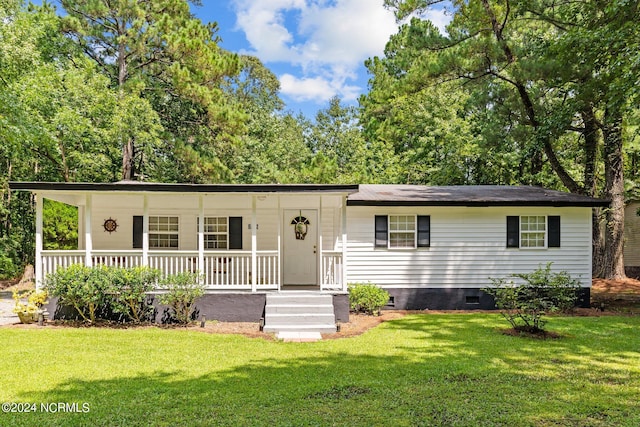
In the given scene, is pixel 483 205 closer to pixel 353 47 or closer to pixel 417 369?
pixel 417 369

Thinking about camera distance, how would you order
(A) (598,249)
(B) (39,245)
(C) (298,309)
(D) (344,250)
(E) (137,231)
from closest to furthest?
1. (B) (39,245)
2. (C) (298,309)
3. (D) (344,250)
4. (E) (137,231)
5. (A) (598,249)

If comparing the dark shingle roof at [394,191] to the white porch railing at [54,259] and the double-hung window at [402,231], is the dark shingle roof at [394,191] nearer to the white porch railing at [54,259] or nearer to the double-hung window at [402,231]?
the double-hung window at [402,231]

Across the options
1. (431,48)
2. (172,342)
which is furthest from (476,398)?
(431,48)

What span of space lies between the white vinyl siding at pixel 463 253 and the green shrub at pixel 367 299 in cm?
78

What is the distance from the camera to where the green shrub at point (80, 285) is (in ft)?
31.1

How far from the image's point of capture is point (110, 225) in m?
12.9

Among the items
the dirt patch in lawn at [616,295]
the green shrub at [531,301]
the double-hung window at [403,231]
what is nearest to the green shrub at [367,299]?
the double-hung window at [403,231]

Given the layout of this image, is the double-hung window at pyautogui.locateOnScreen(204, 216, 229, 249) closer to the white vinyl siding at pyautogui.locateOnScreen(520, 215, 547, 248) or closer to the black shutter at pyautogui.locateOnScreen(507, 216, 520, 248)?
the black shutter at pyautogui.locateOnScreen(507, 216, 520, 248)

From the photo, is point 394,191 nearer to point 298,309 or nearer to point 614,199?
point 298,309

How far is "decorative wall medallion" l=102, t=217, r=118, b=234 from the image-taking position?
42.4ft

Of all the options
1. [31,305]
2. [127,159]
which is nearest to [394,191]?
[31,305]

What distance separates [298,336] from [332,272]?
2.54 meters

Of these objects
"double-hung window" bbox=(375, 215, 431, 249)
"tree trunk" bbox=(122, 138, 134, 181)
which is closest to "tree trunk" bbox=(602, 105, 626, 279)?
"double-hung window" bbox=(375, 215, 431, 249)

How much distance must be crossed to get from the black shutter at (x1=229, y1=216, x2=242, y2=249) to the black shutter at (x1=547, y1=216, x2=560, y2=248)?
832 cm
